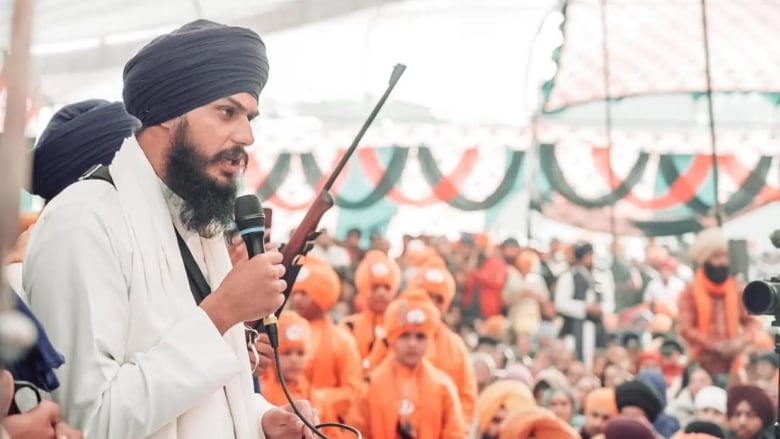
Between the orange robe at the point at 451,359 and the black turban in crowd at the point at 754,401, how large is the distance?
130 cm

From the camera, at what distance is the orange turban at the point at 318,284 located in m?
6.19

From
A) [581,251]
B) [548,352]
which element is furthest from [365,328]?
[581,251]

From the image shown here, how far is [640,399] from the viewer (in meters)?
5.17

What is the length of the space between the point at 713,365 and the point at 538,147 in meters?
6.76

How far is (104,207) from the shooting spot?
5.68 feet

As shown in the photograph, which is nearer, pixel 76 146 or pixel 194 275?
pixel 194 275

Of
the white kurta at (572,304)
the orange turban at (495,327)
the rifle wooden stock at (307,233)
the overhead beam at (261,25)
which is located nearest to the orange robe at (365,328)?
the orange turban at (495,327)

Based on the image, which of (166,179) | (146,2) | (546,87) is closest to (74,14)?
(146,2)

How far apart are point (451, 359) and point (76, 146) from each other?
4288 mm

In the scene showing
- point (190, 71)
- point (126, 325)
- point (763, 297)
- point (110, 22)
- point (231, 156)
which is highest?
point (110, 22)

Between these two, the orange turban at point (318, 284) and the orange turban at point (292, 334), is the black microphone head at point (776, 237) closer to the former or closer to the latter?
the orange turban at point (292, 334)

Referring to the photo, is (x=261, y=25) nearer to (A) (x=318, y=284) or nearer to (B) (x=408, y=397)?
→ (A) (x=318, y=284)

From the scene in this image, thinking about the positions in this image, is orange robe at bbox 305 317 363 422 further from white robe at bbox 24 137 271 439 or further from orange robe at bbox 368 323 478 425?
white robe at bbox 24 137 271 439

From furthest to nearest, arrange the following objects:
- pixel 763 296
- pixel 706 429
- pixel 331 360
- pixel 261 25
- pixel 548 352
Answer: pixel 261 25 → pixel 548 352 → pixel 331 360 → pixel 706 429 → pixel 763 296
